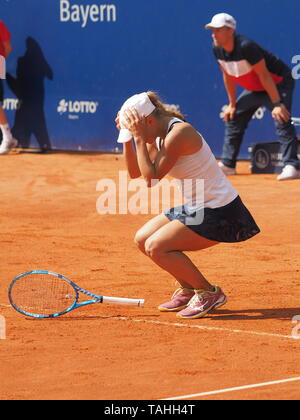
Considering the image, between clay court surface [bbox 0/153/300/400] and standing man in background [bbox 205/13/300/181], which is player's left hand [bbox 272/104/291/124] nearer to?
standing man in background [bbox 205/13/300/181]

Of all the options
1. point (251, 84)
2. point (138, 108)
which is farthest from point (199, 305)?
point (251, 84)

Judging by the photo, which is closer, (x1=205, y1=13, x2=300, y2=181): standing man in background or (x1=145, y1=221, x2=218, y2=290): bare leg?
(x1=145, y1=221, x2=218, y2=290): bare leg

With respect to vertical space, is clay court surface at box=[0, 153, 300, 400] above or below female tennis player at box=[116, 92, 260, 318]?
below

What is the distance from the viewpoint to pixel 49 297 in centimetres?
681

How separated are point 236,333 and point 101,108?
9.45 metres

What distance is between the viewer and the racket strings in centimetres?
663

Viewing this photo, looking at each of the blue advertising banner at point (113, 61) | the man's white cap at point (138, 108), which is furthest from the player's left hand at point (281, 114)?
the man's white cap at point (138, 108)

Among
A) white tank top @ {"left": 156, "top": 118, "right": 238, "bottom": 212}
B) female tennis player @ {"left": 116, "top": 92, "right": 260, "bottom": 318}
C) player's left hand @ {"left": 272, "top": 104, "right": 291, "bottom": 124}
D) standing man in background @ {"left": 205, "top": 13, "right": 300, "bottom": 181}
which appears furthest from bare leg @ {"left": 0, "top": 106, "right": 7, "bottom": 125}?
white tank top @ {"left": 156, "top": 118, "right": 238, "bottom": 212}

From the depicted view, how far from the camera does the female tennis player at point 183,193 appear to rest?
20.5ft

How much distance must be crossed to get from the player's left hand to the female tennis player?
5.71 m

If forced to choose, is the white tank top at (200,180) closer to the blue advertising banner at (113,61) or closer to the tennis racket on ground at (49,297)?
the tennis racket on ground at (49,297)

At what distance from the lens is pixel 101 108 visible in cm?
1515
